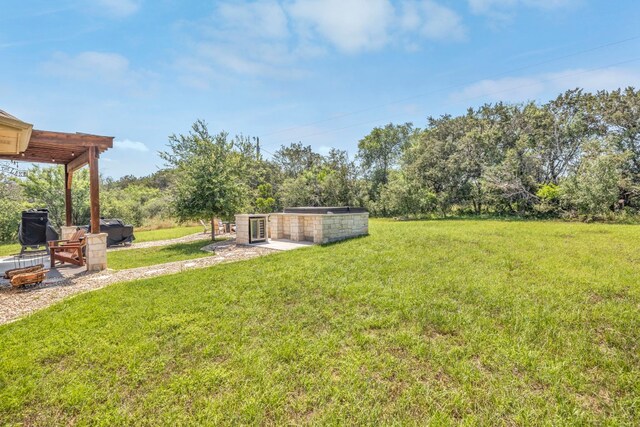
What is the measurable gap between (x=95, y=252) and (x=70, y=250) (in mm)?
1358

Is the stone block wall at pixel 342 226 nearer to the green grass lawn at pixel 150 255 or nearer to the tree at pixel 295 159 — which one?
the green grass lawn at pixel 150 255

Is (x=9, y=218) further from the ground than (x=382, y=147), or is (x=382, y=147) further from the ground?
(x=382, y=147)

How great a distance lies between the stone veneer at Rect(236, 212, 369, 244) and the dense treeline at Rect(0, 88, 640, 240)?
1.59 m

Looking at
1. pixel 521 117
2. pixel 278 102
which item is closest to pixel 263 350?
pixel 278 102

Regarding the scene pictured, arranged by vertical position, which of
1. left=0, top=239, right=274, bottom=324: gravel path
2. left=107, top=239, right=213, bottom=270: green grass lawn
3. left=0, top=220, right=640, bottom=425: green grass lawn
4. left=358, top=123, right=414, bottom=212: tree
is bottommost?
left=0, top=220, right=640, bottom=425: green grass lawn

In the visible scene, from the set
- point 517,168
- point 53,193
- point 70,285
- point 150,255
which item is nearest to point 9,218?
point 53,193

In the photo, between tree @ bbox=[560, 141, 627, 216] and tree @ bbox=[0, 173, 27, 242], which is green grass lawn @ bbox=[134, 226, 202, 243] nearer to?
tree @ bbox=[0, 173, 27, 242]

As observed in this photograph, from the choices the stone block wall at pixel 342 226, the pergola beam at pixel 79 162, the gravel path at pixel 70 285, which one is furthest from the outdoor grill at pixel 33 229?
the stone block wall at pixel 342 226

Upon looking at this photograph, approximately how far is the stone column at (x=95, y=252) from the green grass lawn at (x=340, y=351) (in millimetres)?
2271

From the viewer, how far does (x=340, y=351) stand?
11.1 feet

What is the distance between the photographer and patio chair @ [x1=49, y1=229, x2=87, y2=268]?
753 cm

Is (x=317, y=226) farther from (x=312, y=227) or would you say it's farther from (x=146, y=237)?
(x=146, y=237)

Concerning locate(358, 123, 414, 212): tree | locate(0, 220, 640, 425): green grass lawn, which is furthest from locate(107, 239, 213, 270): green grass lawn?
locate(358, 123, 414, 212): tree

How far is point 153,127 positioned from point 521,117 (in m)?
22.8
